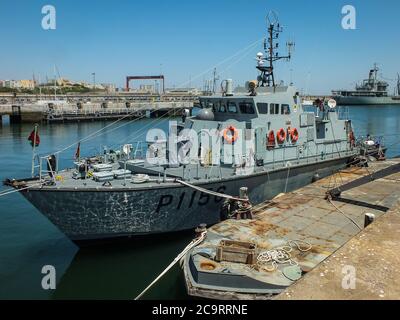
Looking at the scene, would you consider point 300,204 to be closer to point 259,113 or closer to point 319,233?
point 319,233

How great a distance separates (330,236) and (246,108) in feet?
22.9

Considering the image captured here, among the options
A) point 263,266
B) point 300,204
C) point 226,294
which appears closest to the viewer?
point 226,294

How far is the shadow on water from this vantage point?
995 cm

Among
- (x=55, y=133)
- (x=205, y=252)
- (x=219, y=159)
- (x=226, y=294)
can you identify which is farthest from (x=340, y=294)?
(x=55, y=133)

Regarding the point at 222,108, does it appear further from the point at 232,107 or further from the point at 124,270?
the point at 124,270

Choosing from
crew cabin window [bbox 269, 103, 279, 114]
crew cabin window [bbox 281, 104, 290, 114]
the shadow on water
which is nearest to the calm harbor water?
the shadow on water

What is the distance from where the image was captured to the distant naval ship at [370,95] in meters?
124

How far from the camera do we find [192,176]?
12570 millimetres

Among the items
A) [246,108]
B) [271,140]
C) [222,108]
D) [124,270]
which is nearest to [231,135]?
[246,108]

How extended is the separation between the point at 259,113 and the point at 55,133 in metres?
37.5

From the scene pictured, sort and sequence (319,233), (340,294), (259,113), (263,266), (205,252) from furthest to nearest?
1. (259,113)
2. (319,233)
3. (205,252)
4. (263,266)
5. (340,294)

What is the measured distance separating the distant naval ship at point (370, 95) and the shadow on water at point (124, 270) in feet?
425

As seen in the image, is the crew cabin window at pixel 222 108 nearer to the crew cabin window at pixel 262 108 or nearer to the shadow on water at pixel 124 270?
the crew cabin window at pixel 262 108
